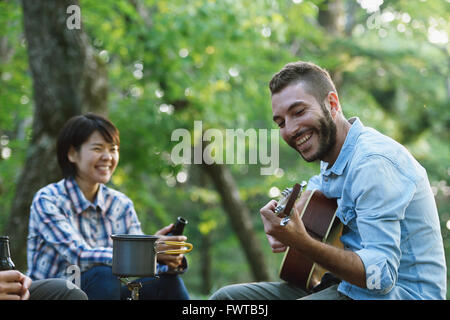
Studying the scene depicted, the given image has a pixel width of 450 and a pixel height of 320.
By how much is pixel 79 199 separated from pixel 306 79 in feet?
4.88

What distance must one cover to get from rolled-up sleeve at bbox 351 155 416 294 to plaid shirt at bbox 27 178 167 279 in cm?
134

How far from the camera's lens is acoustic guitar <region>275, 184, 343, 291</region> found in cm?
251

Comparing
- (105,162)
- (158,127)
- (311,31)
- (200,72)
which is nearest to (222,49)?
(200,72)

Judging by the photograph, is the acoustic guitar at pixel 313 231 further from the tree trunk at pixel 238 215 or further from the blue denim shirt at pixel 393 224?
the tree trunk at pixel 238 215

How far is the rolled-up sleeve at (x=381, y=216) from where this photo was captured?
6.07 feet

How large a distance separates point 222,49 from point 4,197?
12.6 ft

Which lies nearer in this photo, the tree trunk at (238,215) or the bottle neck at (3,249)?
the bottle neck at (3,249)

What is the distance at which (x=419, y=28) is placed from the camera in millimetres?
11070

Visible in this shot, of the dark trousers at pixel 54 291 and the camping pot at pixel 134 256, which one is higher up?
the camping pot at pixel 134 256

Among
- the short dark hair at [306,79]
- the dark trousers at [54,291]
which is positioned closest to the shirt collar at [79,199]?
the dark trousers at [54,291]

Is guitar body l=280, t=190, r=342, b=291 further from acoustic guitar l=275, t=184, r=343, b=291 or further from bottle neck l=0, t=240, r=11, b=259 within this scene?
bottle neck l=0, t=240, r=11, b=259

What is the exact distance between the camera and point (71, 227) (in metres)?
2.81

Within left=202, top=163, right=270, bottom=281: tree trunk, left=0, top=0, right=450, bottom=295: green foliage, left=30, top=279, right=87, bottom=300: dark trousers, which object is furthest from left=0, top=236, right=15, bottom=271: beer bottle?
left=202, top=163, right=270, bottom=281: tree trunk
